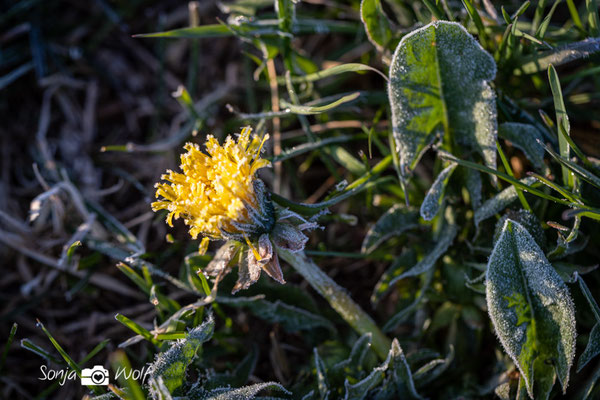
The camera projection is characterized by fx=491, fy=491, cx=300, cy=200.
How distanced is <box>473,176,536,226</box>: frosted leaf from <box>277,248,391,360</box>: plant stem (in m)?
0.62

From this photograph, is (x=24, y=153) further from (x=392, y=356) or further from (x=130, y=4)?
(x=392, y=356)

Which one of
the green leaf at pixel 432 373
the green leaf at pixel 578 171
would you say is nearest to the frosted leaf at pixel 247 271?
the green leaf at pixel 432 373

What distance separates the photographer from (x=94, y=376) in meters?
2.04

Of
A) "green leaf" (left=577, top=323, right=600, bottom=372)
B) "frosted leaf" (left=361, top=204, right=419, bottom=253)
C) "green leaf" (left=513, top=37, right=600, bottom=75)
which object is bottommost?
"green leaf" (left=577, top=323, right=600, bottom=372)

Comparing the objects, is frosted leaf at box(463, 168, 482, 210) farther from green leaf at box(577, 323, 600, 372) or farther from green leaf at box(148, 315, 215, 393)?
green leaf at box(148, 315, 215, 393)

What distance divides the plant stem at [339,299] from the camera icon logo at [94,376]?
87 cm

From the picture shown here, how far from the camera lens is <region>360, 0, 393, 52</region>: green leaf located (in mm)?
2029

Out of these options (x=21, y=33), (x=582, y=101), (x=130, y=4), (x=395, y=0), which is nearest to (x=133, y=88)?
(x=130, y=4)

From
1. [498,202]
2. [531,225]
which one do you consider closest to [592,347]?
[531,225]

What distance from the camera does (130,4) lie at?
129 inches

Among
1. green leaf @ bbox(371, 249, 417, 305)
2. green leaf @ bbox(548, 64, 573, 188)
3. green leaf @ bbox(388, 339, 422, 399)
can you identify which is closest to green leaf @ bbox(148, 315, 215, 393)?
green leaf @ bbox(388, 339, 422, 399)

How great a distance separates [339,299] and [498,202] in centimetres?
74

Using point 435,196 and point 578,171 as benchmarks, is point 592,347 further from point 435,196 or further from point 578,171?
point 435,196

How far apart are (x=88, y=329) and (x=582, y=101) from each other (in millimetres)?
2814
